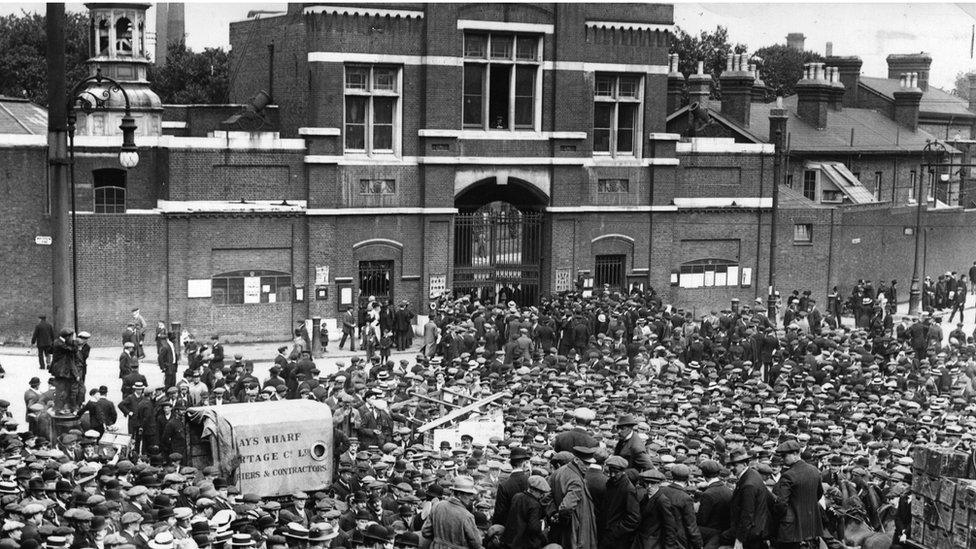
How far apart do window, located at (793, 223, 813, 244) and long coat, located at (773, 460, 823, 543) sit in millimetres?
30387

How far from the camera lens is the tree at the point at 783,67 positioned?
8431cm

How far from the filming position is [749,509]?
1453 centimetres

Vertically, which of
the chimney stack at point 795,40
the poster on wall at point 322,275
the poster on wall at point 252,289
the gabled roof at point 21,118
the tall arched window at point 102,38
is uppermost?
the chimney stack at point 795,40

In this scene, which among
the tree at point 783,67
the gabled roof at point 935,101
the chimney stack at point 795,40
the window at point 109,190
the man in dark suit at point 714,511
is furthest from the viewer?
the chimney stack at point 795,40

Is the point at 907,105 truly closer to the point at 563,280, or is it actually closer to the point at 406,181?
the point at 563,280

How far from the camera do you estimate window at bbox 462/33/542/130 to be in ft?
128

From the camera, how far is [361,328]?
118 feet

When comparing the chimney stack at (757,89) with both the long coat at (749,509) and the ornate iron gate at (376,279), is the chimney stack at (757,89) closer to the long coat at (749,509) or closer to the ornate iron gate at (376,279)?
the ornate iron gate at (376,279)

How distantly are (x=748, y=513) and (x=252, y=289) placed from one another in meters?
24.1

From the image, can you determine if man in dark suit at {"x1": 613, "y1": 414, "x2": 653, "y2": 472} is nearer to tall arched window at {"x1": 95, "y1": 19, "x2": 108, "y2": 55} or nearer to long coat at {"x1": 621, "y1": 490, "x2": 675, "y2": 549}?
long coat at {"x1": 621, "y1": 490, "x2": 675, "y2": 549}

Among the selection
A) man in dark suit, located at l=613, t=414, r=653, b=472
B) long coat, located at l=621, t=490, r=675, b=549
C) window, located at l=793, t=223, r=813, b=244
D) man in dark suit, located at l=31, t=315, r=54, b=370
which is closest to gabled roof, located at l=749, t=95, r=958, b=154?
window, located at l=793, t=223, r=813, b=244

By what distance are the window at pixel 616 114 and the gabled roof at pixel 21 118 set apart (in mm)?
16636

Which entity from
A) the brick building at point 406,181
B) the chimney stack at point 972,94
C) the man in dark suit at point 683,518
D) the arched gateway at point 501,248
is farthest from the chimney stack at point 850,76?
the man in dark suit at point 683,518

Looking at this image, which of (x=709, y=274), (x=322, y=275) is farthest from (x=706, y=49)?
(x=322, y=275)
